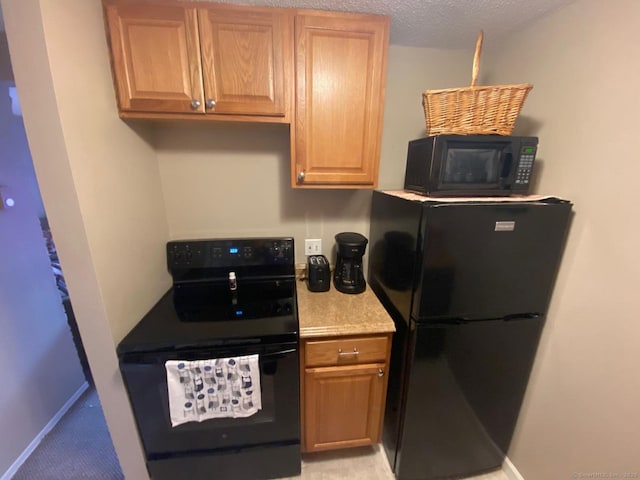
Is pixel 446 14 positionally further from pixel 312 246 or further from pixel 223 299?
pixel 223 299

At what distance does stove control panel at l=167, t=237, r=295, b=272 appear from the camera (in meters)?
1.51

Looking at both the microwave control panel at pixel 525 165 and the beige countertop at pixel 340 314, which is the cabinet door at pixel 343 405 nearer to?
the beige countertop at pixel 340 314

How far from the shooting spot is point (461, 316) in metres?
1.10

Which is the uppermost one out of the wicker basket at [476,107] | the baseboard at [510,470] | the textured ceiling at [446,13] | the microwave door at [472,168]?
the textured ceiling at [446,13]

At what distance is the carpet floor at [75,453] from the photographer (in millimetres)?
1404

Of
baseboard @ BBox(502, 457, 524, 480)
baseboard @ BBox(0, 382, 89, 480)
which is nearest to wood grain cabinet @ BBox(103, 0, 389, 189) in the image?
baseboard @ BBox(502, 457, 524, 480)

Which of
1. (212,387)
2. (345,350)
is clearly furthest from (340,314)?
(212,387)

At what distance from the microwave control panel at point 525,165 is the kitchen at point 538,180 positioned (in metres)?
0.16

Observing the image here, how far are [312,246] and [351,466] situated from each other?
1.30 m

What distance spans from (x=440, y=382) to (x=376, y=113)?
1308mm

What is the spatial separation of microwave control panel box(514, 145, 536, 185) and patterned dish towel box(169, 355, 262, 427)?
4.51 feet

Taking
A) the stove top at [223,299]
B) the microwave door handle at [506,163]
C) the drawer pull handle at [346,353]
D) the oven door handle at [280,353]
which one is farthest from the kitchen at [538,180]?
the drawer pull handle at [346,353]

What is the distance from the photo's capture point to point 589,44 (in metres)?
1.00

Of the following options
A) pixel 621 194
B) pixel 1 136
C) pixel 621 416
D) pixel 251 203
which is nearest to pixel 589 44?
pixel 621 194
